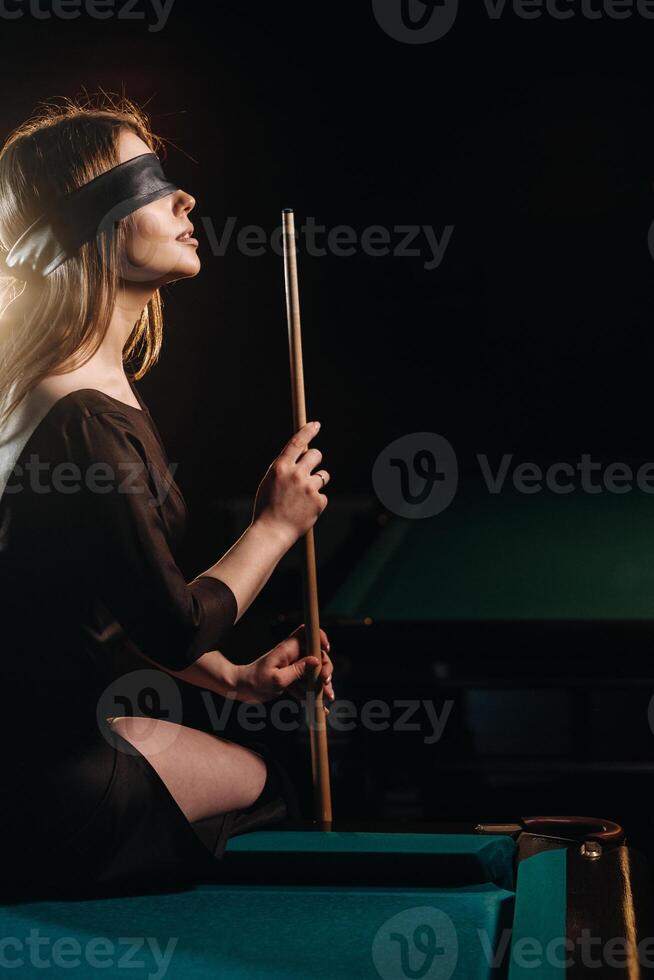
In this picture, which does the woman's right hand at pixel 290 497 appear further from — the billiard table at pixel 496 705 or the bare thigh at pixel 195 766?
the billiard table at pixel 496 705

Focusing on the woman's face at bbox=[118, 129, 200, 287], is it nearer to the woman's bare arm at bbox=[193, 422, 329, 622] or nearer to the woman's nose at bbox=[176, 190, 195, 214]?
the woman's nose at bbox=[176, 190, 195, 214]

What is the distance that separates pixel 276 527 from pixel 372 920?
A: 507mm

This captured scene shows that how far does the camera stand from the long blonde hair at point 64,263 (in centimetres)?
142

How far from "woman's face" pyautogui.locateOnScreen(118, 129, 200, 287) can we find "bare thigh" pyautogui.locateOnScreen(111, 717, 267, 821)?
1.91 feet

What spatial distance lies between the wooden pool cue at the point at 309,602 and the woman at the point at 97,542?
88mm

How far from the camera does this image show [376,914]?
1.19 metres

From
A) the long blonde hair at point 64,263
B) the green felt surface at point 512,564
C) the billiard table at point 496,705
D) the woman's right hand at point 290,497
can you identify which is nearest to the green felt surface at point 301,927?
the woman's right hand at point 290,497

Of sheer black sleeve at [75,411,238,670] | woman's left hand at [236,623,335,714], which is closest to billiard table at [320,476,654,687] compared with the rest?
woman's left hand at [236,623,335,714]

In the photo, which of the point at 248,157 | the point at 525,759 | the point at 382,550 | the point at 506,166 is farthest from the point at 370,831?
Result: the point at 506,166

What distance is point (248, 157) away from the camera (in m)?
4.86

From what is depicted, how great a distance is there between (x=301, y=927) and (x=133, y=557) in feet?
1.40

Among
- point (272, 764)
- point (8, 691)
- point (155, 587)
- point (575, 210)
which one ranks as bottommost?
point (272, 764)

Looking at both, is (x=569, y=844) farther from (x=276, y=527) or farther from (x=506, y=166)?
(x=506, y=166)

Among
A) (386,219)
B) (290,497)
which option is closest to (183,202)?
(290,497)
